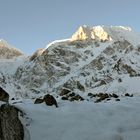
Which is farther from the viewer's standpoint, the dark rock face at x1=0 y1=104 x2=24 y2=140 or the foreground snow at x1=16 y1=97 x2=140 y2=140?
the foreground snow at x1=16 y1=97 x2=140 y2=140

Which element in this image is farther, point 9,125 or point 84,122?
point 84,122

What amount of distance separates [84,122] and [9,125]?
2188mm

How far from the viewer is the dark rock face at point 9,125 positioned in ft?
Result: 28.7

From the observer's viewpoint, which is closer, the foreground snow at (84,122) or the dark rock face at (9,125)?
the dark rock face at (9,125)

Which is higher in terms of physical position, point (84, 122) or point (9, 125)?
point (9, 125)

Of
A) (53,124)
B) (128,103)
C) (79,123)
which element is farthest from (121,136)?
(128,103)

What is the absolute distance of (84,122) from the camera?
10.1 metres

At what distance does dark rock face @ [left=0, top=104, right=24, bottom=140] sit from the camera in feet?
28.7

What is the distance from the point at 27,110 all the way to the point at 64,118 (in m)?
1.09

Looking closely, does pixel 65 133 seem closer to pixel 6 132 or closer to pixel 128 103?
pixel 6 132

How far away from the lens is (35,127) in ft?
32.3

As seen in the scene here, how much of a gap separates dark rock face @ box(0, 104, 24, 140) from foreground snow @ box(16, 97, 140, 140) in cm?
53

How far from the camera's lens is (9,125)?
29.4 ft

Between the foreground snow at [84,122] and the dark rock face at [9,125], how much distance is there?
0.53 meters
